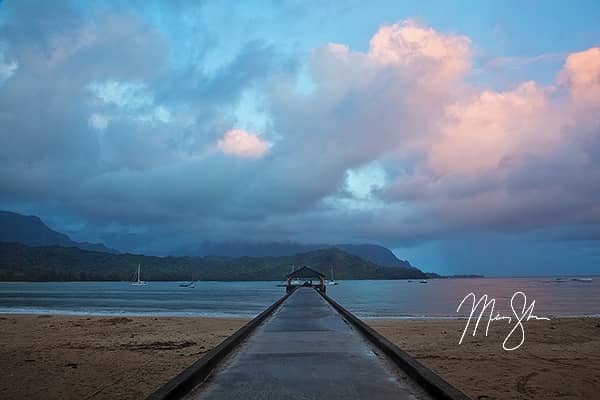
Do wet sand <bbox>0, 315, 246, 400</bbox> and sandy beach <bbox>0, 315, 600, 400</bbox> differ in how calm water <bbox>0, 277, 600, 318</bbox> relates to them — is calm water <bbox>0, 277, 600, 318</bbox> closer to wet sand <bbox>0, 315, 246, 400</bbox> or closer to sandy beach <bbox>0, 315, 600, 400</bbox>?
wet sand <bbox>0, 315, 246, 400</bbox>

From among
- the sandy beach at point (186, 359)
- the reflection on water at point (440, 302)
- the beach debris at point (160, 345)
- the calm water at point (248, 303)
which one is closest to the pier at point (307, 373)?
the sandy beach at point (186, 359)

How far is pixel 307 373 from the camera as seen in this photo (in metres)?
7.56

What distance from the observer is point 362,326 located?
43.9 ft

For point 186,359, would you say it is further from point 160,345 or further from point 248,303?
point 248,303

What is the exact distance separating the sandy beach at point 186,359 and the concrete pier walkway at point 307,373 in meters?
2.35

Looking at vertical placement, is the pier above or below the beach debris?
above

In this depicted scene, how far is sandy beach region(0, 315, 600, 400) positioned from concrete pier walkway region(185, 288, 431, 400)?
2348 mm

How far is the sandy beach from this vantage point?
10312 millimetres

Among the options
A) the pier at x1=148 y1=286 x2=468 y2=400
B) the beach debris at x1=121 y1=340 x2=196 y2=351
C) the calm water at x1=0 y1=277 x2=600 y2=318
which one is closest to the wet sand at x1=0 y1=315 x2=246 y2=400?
the beach debris at x1=121 y1=340 x2=196 y2=351

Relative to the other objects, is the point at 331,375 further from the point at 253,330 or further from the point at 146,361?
the point at 146,361

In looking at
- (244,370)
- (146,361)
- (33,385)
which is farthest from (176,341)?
(244,370)

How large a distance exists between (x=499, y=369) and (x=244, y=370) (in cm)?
761

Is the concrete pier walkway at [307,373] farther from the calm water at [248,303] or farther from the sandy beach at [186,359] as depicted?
the calm water at [248,303]

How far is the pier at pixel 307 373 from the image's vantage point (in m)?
6.27
